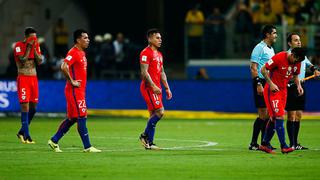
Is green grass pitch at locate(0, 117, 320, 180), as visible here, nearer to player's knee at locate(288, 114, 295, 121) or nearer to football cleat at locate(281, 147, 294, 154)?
football cleat at locate(281, 147, 294, 154)

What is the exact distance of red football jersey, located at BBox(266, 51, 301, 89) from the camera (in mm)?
18031

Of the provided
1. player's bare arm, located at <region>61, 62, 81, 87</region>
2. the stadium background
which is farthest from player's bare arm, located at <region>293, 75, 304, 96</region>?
the stadium background

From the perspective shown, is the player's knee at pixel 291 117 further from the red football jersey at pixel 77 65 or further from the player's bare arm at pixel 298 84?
the red football jersey at pixel 77 65

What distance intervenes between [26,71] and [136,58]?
52.5 ft

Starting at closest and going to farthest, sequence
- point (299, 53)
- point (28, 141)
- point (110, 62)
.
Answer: point (299, 53) < point (28, 141) < point (110, 62)

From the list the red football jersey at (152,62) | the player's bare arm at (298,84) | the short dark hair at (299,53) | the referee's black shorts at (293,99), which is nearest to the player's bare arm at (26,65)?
the red football jersey at (152,62)

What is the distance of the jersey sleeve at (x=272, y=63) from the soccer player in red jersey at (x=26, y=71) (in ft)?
19.3

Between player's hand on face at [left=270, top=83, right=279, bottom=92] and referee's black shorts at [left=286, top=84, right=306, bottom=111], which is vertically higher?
player's hand on face at [left=270, top=83, right=279, bottom=92]

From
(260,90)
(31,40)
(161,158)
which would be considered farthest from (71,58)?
(260,90)

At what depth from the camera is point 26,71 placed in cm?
2208

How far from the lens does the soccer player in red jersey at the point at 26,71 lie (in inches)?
854

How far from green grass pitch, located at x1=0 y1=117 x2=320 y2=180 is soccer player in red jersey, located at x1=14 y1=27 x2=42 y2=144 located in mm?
561

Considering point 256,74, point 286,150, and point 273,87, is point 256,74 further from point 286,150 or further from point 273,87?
point 286,150

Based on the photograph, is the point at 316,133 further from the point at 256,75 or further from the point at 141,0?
the point at 141,0
